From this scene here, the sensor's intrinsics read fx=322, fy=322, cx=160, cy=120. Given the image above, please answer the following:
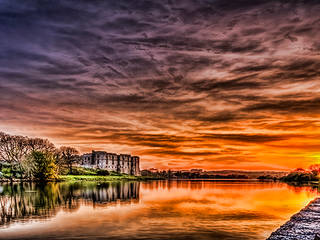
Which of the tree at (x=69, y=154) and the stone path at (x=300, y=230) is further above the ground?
the tree at (x=69, y=154)

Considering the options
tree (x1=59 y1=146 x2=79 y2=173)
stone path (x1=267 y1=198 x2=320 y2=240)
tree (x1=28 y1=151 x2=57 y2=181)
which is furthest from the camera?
tree (x1=59 y1=146 x2=79 y2=173)

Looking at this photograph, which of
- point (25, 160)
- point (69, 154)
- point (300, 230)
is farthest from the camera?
point (69, 154)

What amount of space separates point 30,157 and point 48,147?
20.3m

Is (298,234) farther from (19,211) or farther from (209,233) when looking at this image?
(19,211)

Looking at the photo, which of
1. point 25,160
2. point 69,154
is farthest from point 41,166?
point 69,154

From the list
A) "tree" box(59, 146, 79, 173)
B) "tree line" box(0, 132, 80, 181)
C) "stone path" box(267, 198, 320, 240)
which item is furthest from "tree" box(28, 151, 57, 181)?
"stone path" box(267, 198, 320, 240)

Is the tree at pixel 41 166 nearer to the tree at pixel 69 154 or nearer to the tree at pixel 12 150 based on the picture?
the tree at pixel 12 150

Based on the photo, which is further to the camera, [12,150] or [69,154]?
[69,154]

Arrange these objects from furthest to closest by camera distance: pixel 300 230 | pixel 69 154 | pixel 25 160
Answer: pixel 69 154, pixel 25 160, pixel 300 230

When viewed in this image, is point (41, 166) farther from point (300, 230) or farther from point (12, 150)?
point (300, 230)

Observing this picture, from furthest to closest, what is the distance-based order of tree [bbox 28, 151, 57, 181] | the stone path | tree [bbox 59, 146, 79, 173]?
tree [bbox 59, 146, 79, 173] < tree [bbox 28, 151, 57, 181] < the stone path

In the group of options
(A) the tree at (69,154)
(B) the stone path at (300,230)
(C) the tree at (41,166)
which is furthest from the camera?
A: (A) the tree at (69,154)

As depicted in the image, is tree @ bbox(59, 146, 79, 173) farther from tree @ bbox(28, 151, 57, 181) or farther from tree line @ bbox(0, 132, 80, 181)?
tree @ bbox(28, 151, 57, 181)

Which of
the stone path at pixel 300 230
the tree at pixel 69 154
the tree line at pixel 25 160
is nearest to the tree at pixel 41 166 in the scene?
the tree line at pixel 25 160
